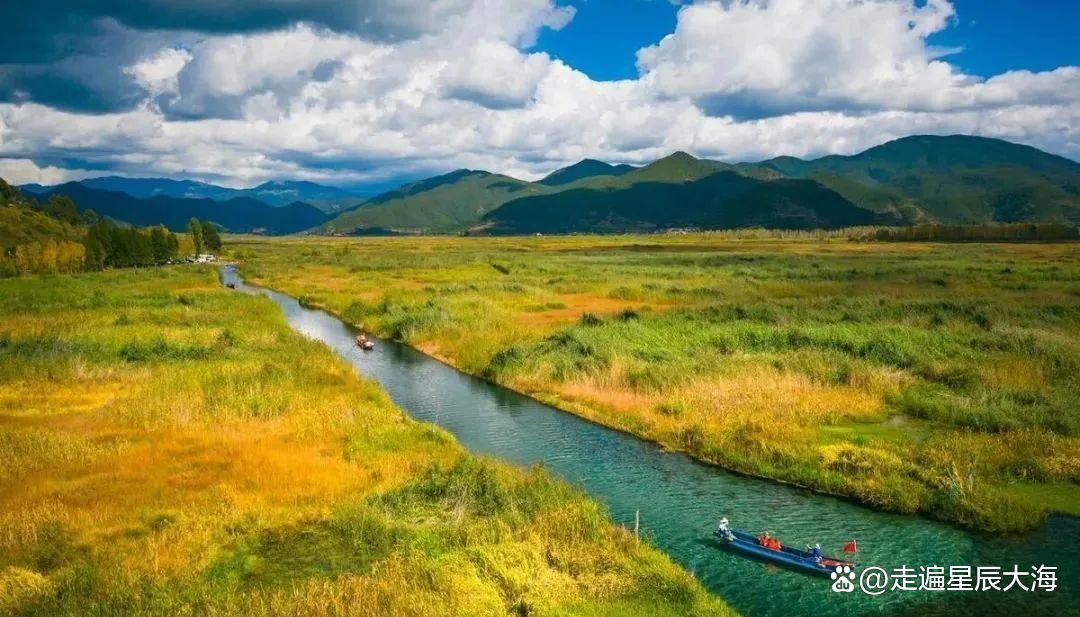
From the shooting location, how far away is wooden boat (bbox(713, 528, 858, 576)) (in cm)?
2105

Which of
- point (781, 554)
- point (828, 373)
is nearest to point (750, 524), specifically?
point (781, 554)

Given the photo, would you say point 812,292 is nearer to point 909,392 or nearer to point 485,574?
point 909,392

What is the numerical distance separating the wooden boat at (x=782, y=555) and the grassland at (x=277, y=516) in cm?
312

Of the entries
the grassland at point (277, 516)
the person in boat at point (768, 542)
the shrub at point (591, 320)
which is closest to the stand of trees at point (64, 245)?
the grassland at point (277, 516)

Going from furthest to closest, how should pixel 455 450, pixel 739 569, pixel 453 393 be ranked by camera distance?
pixel 453 393 < pixel 455 450 < pixel 739 569

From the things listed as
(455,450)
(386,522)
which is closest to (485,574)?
(386,522)

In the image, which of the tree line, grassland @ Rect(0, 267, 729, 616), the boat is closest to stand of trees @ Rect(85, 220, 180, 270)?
the tree line

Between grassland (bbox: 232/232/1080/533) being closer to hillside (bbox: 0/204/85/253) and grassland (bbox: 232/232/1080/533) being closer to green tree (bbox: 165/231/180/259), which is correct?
hillside (bbox: 0/204/85/253)

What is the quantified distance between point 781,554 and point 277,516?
17.1 m

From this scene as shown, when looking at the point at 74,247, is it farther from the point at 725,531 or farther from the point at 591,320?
the point at 725,531

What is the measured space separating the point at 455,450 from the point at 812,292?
68833mm

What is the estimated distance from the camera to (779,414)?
35562 millimetres

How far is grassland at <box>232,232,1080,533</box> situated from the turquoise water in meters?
1.28

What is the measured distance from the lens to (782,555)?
2173cm
